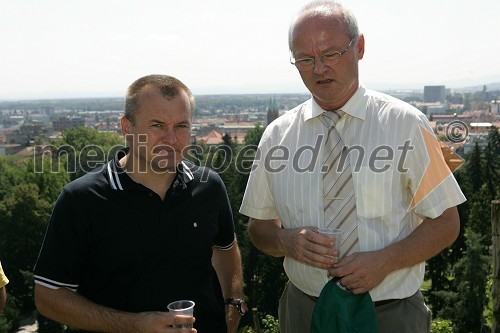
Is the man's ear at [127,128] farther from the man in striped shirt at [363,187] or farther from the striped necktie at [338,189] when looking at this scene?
the striped necktie at [338,189]

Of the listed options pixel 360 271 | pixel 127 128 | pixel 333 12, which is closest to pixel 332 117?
pixel 333 12

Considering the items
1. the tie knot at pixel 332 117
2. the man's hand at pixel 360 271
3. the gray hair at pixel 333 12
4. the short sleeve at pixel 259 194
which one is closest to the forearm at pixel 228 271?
the short sleeve at pixel 259 194

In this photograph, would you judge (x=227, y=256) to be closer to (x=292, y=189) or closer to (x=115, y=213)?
(x=292, y=189)

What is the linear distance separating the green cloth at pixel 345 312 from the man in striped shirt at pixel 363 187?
0.06 meters

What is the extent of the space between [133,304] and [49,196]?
4077cm

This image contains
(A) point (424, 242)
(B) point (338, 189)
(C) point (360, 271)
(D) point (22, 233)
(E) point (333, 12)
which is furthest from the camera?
(D) point (22, 233)

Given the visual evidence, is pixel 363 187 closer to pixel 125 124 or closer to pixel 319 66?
pixel 319 66

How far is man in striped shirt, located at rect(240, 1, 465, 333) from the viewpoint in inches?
113

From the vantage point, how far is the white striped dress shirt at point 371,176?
296 cm

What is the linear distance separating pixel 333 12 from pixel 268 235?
1.37 meters

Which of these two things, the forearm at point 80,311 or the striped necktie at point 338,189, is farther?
the striped necktie at point 338,189

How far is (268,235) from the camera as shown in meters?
3.34

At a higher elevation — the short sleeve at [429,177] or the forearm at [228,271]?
the short sleeve at [429,177]

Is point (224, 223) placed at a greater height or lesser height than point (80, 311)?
greater
